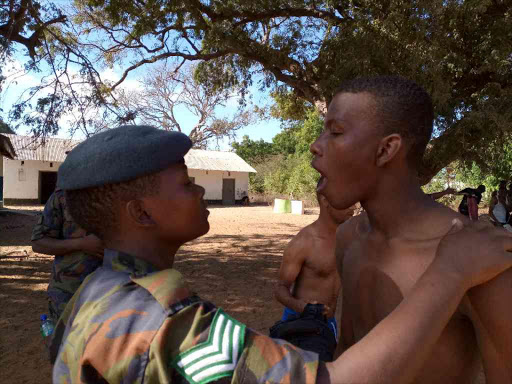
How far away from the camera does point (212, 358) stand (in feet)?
2.95

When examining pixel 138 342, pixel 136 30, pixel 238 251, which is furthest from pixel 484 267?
pixel 238 251

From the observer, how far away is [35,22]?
24.7ft

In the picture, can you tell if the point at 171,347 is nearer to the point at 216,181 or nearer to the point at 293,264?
the point at 293,264

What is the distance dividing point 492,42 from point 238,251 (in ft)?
23.6

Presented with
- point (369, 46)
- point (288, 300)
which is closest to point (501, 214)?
point (369, 46)

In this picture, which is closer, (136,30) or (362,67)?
(362,67)

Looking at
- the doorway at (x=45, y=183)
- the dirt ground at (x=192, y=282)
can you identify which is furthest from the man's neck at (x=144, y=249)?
the doorway at (x=45, y=183)

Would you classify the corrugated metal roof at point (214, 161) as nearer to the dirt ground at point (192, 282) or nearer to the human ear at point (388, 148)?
the dirt ground at point (192, 282)

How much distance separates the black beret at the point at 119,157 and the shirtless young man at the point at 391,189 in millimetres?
570

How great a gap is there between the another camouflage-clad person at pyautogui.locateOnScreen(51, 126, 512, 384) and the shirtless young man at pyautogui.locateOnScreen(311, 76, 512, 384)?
0.33m

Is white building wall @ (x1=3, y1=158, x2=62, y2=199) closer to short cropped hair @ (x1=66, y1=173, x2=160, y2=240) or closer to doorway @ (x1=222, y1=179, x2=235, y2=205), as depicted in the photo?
doorway @ (x1=222, y1=179, x2=235, y2=205)

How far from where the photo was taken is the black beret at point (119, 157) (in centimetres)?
116

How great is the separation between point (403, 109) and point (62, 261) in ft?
7.84

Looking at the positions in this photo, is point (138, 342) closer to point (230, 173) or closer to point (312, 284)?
point (312, 284)
